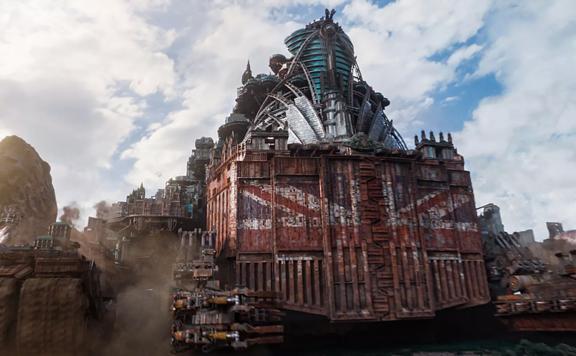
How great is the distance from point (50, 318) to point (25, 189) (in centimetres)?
3193

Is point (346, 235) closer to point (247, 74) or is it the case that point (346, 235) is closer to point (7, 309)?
point (7, 309)

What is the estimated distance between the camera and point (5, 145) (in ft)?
137

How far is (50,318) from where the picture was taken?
1497 cm

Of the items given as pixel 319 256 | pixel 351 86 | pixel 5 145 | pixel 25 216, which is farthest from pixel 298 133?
pixel 5 145

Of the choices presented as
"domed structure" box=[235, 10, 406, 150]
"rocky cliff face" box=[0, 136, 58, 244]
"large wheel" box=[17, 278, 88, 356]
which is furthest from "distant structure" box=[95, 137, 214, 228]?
"large wheel" box=[17, 278, 88, 356]

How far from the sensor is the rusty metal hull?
21.7 metres

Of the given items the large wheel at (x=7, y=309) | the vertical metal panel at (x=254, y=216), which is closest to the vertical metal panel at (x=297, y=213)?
the vertical metal panel at (x=254, y=216)

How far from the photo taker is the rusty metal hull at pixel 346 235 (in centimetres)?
2167

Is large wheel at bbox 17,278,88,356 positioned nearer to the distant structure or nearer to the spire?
the distant structure

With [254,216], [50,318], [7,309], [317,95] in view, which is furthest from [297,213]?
[317,95]

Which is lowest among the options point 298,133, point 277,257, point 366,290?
point 366,290

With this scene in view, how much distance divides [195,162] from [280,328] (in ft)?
112

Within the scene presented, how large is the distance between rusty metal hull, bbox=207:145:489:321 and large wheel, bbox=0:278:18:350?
401 inches

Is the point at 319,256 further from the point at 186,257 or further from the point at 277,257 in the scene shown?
the point at 186,257
